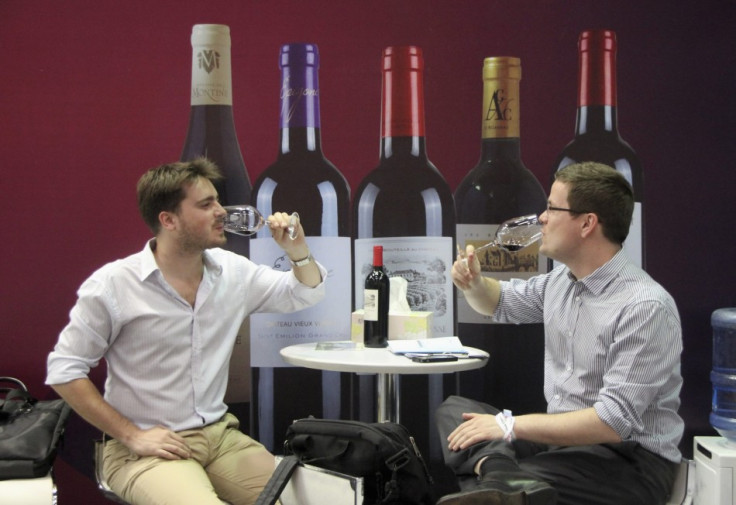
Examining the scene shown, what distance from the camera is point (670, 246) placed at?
132 inches

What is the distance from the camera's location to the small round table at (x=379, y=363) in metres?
2.43

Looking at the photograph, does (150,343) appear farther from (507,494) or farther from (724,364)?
(724,364)

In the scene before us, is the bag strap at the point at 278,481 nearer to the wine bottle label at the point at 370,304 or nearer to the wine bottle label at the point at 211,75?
the wine bottle label at the point at 370,304

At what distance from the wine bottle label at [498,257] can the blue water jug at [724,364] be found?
2.42 ft

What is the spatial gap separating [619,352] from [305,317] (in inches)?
43.7

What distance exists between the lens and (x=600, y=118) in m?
3.19

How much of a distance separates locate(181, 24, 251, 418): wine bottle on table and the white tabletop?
15.7 inches

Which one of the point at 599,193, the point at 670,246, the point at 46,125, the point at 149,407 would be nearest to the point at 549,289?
the point at 599,193

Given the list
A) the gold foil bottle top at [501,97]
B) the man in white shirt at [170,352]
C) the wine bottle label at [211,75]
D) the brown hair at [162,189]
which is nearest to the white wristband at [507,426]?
the man in white shirt at [170,352]

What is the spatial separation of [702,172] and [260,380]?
1.81 metres

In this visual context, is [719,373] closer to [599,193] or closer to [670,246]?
[670,246]

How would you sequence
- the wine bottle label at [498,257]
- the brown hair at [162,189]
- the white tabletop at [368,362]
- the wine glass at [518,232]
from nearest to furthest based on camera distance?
the white tabletop at [368,362] → the brown hair at [162,189] → the wine glass at [518,232] → the wine bottle label at [498,257]

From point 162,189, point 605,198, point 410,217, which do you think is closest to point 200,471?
point 162,189

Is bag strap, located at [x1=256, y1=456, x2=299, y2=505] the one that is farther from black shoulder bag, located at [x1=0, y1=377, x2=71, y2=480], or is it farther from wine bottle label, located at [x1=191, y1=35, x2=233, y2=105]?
wine bottle label, located at [x1=191, y1=35, x2=233, y2=105]
